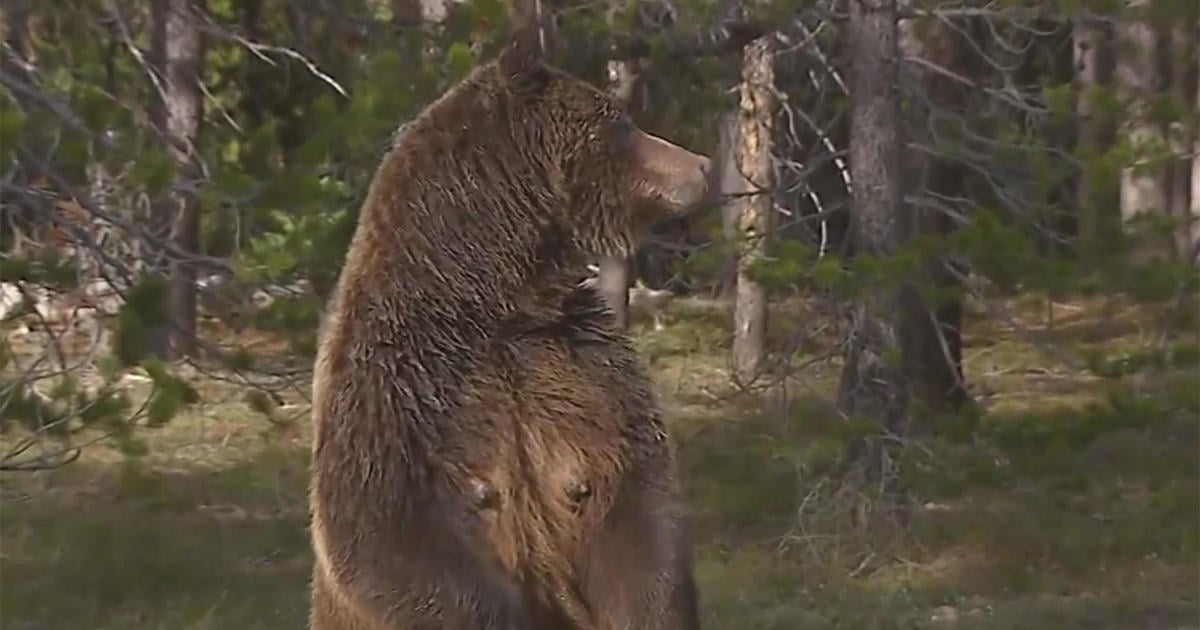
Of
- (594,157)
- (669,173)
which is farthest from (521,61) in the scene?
(669,173)

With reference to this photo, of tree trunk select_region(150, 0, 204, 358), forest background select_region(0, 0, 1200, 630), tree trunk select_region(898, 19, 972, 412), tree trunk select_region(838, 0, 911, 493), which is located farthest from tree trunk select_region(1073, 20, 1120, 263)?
tree trunk select_region(150, 0, 204, 358)

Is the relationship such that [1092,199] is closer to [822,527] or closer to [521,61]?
[822,527]

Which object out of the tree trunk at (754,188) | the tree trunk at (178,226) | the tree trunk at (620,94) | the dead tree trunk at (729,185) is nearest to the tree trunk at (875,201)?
the tree trunk at (754,188)

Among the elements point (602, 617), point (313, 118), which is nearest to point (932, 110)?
point (313, 118)

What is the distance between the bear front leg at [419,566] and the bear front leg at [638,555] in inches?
7.5

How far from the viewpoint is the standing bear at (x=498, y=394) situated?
114 inches

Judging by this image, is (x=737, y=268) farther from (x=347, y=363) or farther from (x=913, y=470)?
(x=347, y=363)

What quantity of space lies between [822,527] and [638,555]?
5591 mm

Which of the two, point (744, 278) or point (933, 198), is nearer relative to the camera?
point (744, 278)

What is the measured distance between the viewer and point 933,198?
8.54m

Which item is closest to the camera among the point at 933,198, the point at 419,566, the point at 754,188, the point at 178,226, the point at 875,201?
the point at 419,566

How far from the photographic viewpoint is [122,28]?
25.2 ft

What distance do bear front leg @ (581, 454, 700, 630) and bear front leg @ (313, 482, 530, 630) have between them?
0.19 metres

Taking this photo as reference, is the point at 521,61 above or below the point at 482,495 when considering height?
above
